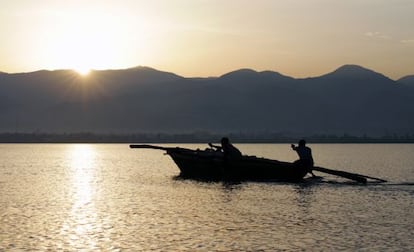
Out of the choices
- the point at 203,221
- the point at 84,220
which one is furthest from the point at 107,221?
the point at 203,221

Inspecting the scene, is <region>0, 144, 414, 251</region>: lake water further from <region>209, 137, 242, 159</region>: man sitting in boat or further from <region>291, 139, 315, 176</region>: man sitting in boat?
<region>209, 137, 242, 159</region>: man sitting in boat

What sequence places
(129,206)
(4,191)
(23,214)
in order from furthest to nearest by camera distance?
(4,191) < (129,206) < (23,214)

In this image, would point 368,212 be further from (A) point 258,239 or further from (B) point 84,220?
(B) point 84,220

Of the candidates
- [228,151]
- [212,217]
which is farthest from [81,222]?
[228,151]

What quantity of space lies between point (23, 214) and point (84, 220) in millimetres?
4531

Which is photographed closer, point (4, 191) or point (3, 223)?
point (3, 223)

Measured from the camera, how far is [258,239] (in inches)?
1157

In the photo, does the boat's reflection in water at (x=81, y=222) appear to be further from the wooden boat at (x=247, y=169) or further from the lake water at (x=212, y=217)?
the wooden boat at (x=247, y=169)

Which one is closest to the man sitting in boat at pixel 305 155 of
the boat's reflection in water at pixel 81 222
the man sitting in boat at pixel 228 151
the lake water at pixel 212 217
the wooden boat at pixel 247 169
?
the wooden boat at pixel 247 169

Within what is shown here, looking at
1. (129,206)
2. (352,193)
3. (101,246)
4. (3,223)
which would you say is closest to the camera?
(101,246)

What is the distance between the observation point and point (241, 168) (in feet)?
183

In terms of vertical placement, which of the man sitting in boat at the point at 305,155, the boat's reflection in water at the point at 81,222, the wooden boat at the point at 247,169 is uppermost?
the man sitting in boat at the point at 305,155

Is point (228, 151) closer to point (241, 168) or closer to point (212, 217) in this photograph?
point (241, 168)

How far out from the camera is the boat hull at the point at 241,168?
54.7m
